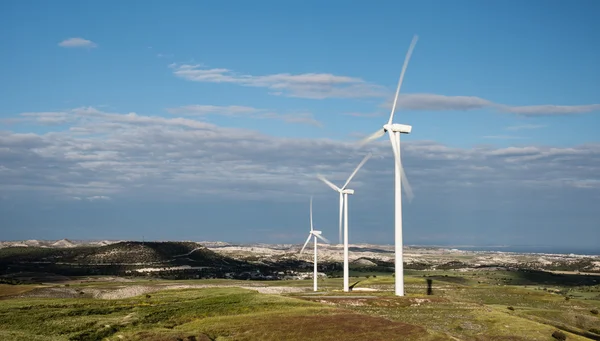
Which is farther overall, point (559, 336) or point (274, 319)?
point (274, 319)

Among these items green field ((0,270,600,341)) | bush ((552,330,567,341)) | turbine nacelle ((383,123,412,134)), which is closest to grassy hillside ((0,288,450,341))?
green field ((0,270,600,341))

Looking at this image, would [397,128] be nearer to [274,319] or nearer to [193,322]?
[274,319]

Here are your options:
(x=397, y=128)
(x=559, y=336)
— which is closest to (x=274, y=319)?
(x=559, y=336)

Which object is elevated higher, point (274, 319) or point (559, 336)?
point (274, 319)

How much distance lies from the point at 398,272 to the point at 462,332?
20.0 metres

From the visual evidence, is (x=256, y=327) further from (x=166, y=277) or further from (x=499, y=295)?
(x=166, y=277)

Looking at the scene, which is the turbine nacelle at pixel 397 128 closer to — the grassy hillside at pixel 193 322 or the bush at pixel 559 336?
the grassy hillside at pixel 193 322

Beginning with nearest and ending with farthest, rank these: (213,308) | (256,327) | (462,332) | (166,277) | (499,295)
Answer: (256,327)
(462,332)
(213,308)
(499,295)
(166,277)

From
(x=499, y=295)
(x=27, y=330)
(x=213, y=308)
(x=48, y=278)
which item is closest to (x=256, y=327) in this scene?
(x=213, y=308)

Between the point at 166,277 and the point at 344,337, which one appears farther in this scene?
the point at 166,277

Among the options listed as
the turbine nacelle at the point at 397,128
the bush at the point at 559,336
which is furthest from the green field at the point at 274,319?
the turbine nacelle at the point at 397,128

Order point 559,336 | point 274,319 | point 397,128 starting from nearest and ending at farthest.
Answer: point 559,336 → point 274,319 → point 397,128

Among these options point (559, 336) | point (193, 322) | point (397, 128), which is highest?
point (397, 128)

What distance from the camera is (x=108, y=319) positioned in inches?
2613
